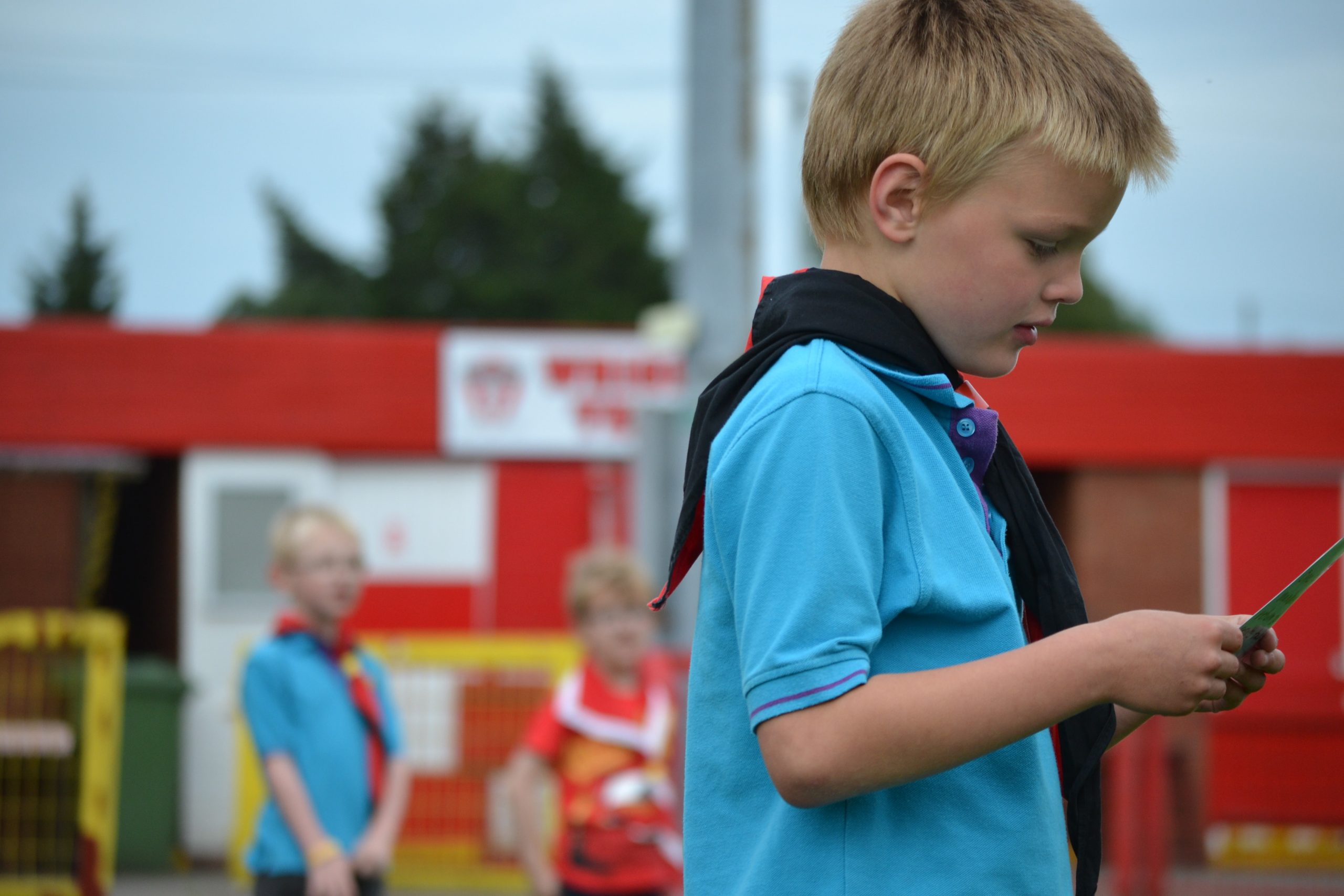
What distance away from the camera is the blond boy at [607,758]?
432 cm

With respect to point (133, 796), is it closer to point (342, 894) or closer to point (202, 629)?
point (202, 629)

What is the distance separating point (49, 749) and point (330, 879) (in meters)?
5.63

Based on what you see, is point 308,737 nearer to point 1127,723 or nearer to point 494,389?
point 1127,723

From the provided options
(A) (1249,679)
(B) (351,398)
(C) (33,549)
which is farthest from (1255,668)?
(C) (33,549)

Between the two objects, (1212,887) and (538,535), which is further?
(538,535)

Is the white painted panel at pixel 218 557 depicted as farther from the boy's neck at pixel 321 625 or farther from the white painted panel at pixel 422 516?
the boy's neck at pixel 321 625

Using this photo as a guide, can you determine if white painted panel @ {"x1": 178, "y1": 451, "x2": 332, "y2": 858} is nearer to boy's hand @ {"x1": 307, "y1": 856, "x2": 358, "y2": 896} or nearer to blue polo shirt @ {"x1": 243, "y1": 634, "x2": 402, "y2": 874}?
blue polo shirt @ {"x1": 243, "y1": 634, "x2": 402, "y2": 874}

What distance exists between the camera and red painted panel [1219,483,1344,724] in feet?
37.1

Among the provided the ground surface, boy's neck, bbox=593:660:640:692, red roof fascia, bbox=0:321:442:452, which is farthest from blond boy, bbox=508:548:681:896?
red roof fascia, bbox=0:321:442:452

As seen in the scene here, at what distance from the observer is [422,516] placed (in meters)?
12.0

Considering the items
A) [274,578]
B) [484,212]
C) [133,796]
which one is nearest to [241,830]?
[133,796]

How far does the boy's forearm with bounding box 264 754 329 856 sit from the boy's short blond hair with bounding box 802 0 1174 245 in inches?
123

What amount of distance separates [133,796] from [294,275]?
3941 cm

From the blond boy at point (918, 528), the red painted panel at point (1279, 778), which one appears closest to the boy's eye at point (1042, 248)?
the blond boy at point (918, 528)
